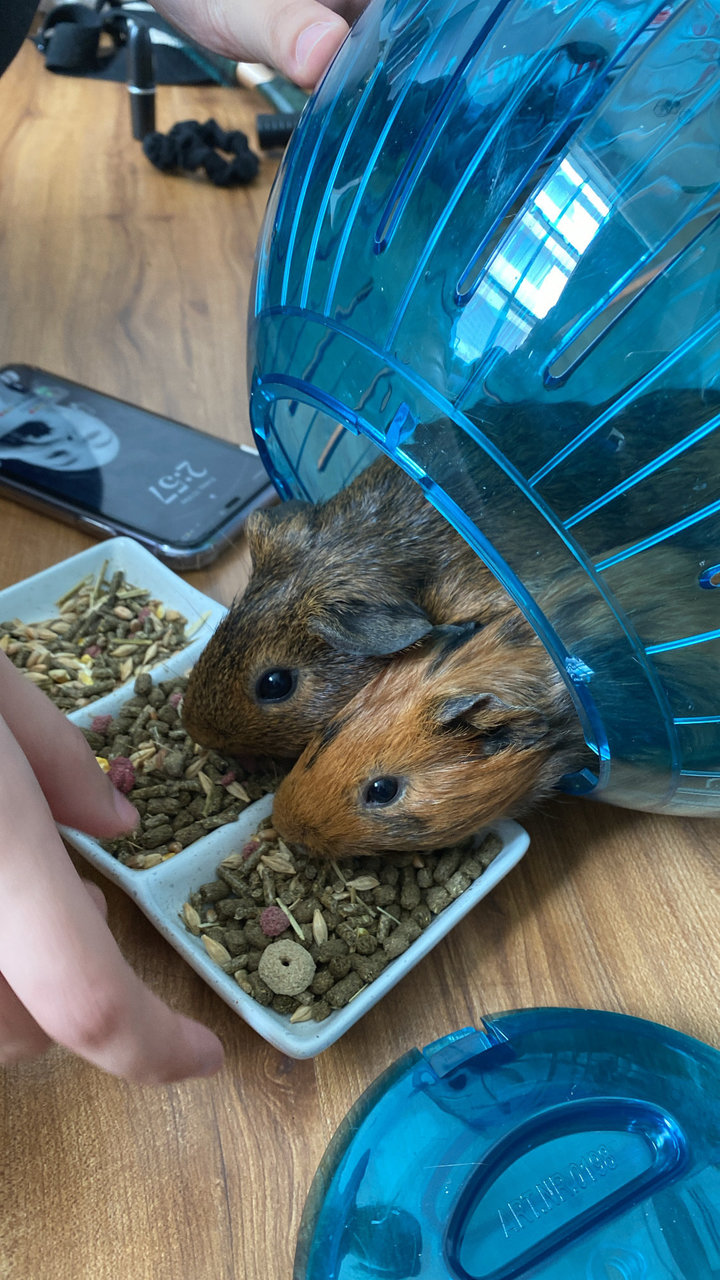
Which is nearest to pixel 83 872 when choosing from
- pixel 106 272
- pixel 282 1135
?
pixel 282 1135

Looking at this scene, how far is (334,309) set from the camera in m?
0.65

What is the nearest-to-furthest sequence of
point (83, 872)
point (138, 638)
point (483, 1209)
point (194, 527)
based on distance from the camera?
point (483, 1209) → point (83, 872) → point (138, 638) → point (194, 527)

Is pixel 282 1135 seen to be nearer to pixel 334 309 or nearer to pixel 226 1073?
pixel 226 1073

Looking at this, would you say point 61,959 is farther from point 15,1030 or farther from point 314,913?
point 314,913

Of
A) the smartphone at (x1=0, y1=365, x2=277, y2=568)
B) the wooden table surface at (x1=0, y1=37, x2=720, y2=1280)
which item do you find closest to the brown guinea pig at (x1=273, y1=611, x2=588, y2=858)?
the wooden table surface at (x1=0, y1=37, x2=720, y2=1280)

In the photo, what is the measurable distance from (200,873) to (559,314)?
511mm

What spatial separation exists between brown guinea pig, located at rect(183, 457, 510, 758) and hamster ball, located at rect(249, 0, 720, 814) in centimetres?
23

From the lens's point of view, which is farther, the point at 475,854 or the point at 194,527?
the point at 194,527

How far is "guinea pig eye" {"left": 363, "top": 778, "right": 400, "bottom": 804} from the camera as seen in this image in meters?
0.78

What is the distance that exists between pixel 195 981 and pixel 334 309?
500 millimetres

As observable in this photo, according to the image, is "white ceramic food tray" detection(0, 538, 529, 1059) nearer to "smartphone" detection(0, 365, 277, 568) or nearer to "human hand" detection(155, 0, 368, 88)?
"smartphone" detection(0, 365, 277, 568)

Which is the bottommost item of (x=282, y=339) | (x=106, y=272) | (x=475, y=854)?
(x=475, y=854)

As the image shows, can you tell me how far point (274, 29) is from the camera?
1.00 metres

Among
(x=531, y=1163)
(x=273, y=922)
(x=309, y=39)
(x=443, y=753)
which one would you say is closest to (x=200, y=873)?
(x=273, y=922)
